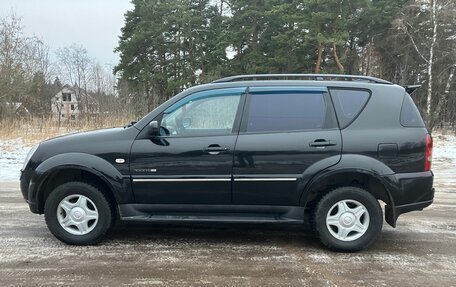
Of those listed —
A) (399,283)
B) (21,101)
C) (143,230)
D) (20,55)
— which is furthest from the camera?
(21,101)

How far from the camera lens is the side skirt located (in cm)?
452

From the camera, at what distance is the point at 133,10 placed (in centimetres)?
A: 4191

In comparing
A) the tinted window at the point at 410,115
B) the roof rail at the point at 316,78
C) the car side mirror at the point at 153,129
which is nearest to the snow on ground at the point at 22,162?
the tinted window at the point at 410,115

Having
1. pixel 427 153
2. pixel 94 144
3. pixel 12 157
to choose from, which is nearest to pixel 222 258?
pixel 94 144

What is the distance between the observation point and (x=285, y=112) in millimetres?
4613

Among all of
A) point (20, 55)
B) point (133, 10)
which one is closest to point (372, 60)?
point (133, 10)

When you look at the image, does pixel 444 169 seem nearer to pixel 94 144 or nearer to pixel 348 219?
pixel 348 219

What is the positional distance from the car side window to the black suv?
1 cm

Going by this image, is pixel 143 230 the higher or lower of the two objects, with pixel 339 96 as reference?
lower

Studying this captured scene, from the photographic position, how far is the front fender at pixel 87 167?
14.9 feet

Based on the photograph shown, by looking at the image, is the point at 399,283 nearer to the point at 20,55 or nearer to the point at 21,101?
the point at 20,55

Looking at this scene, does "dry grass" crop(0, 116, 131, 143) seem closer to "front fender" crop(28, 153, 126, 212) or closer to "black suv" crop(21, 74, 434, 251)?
"front fender" crop(28, 153, 126, 212)

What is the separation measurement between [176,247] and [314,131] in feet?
6.71

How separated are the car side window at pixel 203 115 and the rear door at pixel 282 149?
20cm
